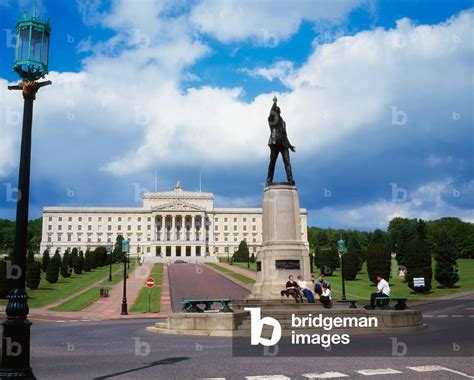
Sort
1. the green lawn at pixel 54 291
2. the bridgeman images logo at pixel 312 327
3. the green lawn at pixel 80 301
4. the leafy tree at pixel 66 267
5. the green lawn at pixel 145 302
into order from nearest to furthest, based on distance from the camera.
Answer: the bridgeman images logo at pixel 312 327
the green lawn at pixel 145 302
the green lawn at pixel 80 301
the green lawn at pixel 54 291
the leafy tree at pixel 66 267

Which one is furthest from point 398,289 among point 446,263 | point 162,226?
point 162,226

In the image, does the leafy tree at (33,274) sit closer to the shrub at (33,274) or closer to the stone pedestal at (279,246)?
the shrub at (33,274)

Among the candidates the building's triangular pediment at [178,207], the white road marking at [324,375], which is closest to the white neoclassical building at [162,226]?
the building's triangular pediment at [178,207]

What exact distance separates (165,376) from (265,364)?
2494mm

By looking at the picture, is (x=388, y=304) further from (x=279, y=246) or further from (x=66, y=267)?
(x=66, y=267)

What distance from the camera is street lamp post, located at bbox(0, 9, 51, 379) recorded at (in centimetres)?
743

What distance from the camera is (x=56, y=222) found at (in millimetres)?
165625

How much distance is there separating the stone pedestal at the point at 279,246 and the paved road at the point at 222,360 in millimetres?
5488

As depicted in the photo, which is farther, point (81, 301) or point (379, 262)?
point (379, 262)

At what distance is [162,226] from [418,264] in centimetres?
11778

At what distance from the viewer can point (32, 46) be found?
8.23m

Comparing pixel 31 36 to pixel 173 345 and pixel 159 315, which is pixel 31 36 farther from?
pixel 159 315

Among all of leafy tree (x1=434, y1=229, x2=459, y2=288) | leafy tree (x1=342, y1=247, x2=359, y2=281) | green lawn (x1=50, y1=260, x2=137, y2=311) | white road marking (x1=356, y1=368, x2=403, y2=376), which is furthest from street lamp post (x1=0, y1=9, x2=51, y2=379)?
leafy tree (x1=342, y1=247, x2=359, y2=281)

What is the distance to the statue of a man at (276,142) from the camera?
24.2 m
